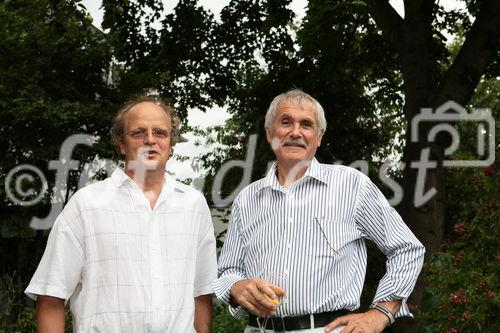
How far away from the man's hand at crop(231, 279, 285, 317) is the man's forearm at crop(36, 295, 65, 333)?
71cm

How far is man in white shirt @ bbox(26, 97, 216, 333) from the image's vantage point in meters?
3.49

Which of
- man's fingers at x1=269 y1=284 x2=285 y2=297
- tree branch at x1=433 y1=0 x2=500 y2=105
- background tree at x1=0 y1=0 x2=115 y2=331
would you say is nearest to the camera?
man's fingers at x1=269 y1=284 x2=285 y2=297

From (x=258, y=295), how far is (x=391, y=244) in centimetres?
63

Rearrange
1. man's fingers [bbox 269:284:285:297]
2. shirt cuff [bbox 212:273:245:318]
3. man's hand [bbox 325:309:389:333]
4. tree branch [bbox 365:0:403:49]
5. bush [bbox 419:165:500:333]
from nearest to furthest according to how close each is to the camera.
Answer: man's fingers [bbox 269:284:285:297] < man's hand [bbox 325:309:389:333] < shirt cuff [bbox 212:273:245:318] < bush [bbox 419:165:500:333] < tree branch [bbox 365:0:403:49]

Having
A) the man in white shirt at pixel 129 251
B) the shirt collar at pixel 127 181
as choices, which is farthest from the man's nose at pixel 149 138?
the shirt collar at pixel 127 181

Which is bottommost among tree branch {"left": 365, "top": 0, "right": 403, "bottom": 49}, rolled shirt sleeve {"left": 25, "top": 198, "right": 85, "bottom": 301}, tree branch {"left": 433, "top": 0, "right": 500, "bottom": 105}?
rolled shirt sleeve {"left": 25, "top": 198, "right": 85, "bottom": 301}

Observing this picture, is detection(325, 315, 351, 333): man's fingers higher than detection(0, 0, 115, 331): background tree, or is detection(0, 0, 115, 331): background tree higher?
detection(0, 0, 115, 331): background tree

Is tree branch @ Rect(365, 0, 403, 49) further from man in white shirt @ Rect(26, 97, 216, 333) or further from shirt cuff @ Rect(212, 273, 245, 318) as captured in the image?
man in white shirt @ Rect(26, 97, 216, 333)

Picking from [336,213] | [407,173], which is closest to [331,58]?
[407,173]

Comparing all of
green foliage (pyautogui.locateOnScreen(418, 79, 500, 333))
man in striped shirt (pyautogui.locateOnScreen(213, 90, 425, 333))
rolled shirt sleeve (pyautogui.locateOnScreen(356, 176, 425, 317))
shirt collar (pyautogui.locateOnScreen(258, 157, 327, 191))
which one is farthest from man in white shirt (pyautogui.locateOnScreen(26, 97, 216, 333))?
green foliage (pyautogui.locateOnScreen(418, 79, 500, 333))

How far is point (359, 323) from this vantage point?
3607 millimetres

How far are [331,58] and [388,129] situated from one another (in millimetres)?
5868

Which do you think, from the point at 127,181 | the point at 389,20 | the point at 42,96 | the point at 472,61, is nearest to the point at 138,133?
the point at 127,181

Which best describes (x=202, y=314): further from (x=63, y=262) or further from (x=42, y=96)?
(x=42, y=96)
